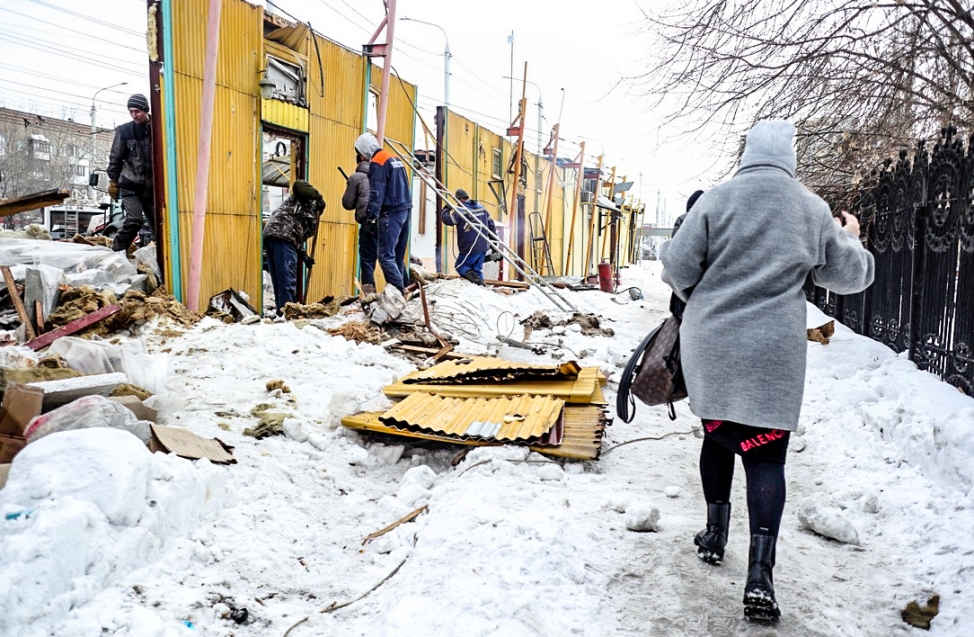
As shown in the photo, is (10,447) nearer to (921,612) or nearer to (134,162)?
(921,612)

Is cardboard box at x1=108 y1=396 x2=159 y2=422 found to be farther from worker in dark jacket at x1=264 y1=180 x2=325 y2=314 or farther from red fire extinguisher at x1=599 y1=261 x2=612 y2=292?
red fire extinguisher at x1=599 y1=261 x2=612 y2=292

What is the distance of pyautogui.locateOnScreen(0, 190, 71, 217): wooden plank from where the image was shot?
6.00 metres

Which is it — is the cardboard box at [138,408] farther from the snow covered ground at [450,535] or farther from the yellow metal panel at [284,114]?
the yellow metal panel at [284,114]

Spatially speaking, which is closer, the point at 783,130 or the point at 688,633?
the point at 688,633

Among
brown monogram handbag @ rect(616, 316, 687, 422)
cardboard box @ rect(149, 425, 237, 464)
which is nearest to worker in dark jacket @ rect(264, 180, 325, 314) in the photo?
cardboard box @ rect(149, 425, 237, 464)

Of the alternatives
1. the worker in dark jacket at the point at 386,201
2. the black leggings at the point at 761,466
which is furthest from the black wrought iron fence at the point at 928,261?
the worker in dark jacket at the point at 386,201

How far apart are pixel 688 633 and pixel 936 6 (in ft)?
21.4

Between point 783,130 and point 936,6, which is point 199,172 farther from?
point 936,6

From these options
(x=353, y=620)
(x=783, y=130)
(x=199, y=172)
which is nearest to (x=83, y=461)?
(x=353, y=620)

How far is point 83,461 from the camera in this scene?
2.51 m

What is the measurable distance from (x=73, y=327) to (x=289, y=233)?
3148mm

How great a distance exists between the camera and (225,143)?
812 centimetres

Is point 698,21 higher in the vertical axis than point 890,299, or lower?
higher

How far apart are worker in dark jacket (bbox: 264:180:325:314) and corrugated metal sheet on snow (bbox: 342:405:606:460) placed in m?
4.41
